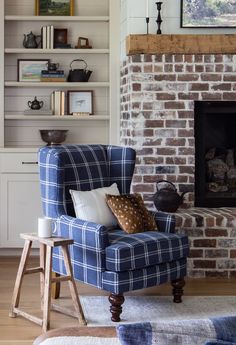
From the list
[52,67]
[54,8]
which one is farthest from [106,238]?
[54,8]

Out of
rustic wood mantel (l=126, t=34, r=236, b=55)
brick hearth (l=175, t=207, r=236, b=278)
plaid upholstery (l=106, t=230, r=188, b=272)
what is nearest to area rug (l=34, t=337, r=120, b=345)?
plaid upholstery (l=106, t=230, r=188, b=272)

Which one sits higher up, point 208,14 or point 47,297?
point 208,14

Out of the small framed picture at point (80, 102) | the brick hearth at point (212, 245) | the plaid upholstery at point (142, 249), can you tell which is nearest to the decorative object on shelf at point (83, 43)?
the small framed picture at point (80, 102)

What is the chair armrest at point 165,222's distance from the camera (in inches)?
172

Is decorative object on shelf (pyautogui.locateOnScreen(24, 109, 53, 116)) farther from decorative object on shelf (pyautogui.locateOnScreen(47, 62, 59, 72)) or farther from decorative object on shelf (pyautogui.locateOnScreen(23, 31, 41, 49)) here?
decorative object on shelf (pyautogui.locateOnScreen(23, 31, 41, 49))

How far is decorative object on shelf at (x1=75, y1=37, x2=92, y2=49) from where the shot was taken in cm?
587

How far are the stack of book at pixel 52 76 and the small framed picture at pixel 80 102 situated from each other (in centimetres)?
20

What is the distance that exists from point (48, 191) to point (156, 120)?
4.60 ft

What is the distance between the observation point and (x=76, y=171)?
4391mm

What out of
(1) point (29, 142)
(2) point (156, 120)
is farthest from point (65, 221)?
(1) point (29, 142)

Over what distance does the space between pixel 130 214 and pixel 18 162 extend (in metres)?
1.73

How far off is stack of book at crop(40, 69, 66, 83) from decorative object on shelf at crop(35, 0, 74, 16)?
1.78 ft

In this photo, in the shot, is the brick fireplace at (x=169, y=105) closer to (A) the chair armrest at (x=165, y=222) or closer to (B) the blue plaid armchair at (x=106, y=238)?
(B) the blue plaid armchair at (x=106, y=238)

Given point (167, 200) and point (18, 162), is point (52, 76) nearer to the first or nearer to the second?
point (18, 162)
